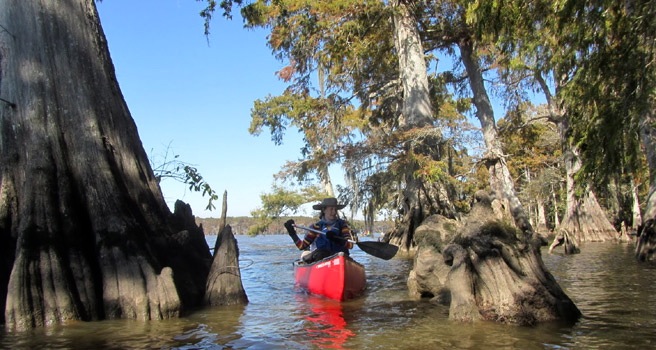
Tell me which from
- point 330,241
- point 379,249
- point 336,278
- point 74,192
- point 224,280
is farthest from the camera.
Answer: point 379,249

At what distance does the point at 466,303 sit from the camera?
6.76m

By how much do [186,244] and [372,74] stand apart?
633 inches

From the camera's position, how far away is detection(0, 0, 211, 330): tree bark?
6.76m

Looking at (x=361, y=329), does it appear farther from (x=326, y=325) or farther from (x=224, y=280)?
(x=224, y=280)

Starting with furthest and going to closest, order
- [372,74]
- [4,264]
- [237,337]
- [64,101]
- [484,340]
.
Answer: [372,74] → [64,101] → [4,264] → [237,337] → [484,340]

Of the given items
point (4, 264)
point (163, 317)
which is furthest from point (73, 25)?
point (163, 317)

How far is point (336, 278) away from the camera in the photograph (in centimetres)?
968

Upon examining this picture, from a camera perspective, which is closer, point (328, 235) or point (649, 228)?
point (328, 235)

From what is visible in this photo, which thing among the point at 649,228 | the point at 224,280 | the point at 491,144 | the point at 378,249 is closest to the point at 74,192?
the point at 224,280

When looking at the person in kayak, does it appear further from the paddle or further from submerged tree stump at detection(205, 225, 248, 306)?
submerged tree stump at detection(205, 225, 248, 306)

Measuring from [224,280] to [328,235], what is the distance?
273 centimetres

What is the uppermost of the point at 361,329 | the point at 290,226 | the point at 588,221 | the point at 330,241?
the point at 290,226

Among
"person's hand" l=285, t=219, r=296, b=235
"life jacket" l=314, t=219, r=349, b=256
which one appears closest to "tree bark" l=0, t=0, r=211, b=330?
"person's hand" l=285, t=219, r=296, b=235

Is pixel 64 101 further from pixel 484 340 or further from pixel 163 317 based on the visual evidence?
pixel 484 340
